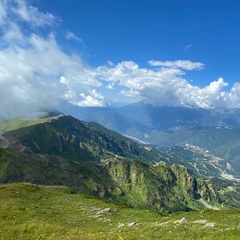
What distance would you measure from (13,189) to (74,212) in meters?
30.2

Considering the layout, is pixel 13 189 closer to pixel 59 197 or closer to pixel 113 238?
pixel 59 197

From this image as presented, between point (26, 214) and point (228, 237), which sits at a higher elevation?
point (228, 237)

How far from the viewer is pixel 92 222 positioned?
44594 mm

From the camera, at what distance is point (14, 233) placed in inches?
1288

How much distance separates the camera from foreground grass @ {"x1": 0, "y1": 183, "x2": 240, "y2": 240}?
87.1 feet

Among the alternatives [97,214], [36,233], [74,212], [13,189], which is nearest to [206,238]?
[36,233]

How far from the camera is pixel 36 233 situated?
31203mm

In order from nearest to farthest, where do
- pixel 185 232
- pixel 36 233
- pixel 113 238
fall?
pixel 113 238 < pixel 185 232 < pixel 36 233

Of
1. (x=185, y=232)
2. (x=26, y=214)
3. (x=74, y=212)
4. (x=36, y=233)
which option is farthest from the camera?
(x=74, y=212)

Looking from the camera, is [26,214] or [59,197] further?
[59,197]

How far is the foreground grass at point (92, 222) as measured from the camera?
2656 centimetres

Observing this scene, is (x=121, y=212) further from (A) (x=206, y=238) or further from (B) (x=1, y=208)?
(A) (x=206, y=238)

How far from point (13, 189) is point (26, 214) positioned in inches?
1304

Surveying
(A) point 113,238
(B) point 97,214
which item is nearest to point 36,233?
(A) point 113,238
